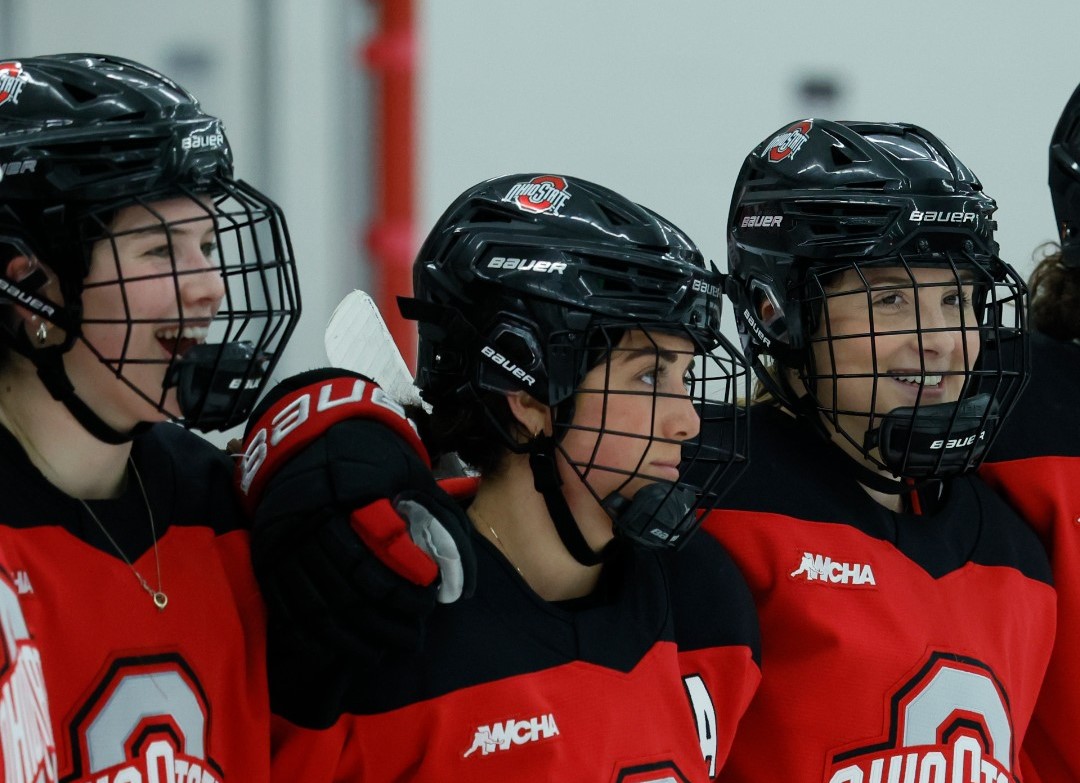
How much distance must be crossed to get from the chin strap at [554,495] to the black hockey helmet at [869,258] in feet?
1.02

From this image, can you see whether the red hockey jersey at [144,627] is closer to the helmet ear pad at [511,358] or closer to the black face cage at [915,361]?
the helmet ear pad at [511,358]

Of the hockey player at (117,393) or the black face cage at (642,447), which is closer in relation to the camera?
the hockey player at (117,393)

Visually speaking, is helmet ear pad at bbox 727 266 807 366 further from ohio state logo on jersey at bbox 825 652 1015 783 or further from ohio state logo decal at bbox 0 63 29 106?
ohio state logo decal at bbox 0 63 29 106

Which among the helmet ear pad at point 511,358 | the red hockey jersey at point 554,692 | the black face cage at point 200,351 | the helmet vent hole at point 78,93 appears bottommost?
the red hockey jersey at point 554,692

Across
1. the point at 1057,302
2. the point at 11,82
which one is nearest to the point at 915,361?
the point at 1057,302

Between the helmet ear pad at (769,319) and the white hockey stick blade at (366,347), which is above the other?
the helmet ear pad at (769,319)

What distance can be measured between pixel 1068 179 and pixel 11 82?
1.21 m

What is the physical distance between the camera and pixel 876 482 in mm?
1594

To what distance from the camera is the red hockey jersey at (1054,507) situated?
1676 mm

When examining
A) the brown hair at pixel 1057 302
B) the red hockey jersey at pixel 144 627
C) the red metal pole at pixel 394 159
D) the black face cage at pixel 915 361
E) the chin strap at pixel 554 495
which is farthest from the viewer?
the red metal pole at pixel 394 159

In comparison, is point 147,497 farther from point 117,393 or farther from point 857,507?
point 857,507

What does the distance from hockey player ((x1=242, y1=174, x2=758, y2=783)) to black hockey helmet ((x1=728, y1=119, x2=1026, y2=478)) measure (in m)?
0.16

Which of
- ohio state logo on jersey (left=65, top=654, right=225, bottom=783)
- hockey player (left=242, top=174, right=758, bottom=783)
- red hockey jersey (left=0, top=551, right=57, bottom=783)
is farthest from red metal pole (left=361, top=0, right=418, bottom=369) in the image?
red hockey jersey (left=0, top=551, right=57, bottom=783)

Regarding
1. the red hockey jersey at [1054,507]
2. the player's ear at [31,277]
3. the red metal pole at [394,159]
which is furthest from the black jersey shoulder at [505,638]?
the red metal pole at [394,159]
